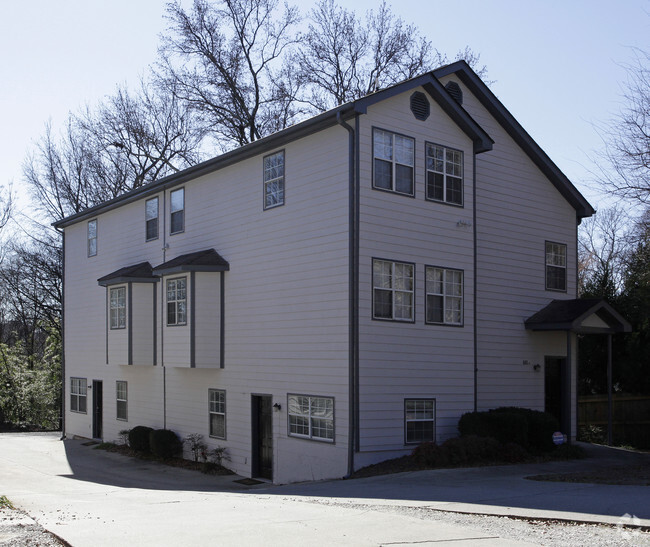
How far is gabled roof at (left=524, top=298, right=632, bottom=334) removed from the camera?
19438 millimetres

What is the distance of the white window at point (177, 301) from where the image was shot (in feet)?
69.2

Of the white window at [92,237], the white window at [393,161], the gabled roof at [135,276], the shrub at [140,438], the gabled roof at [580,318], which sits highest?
the white window at [393,161]

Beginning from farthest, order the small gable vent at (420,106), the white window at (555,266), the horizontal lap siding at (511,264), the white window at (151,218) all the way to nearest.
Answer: the white window at (151,218), the white window at (555,266), the horizontal lap siding at (511,264), the small gable vent at (420,106)

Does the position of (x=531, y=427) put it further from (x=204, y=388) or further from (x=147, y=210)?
(x=147, y=210)

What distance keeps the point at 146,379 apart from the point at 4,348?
20.4 m

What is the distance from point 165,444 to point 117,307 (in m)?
5.27

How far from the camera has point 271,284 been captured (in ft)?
62.4

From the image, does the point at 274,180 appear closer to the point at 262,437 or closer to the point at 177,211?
the point at 177,211

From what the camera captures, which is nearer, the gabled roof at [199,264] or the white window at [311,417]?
the white window at [311,417]

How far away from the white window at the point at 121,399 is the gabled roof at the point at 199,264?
690 cm

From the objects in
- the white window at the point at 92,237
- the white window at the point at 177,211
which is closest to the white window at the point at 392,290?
the white window at the point at 177,211

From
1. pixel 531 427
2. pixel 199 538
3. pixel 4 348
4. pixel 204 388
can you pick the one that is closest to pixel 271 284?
pixel 204 388

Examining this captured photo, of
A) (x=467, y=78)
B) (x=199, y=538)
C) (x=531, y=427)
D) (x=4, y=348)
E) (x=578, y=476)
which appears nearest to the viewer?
(x=199, y=538)

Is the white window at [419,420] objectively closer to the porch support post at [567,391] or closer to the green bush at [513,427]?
the green bush at [513,427]
